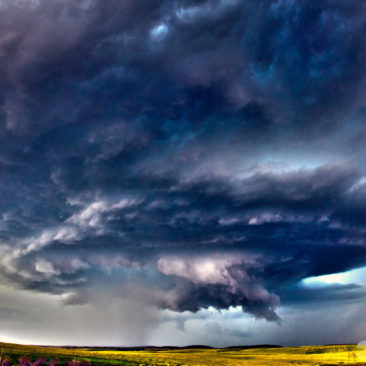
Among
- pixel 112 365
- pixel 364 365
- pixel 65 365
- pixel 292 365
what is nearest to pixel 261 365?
pixel 292 365

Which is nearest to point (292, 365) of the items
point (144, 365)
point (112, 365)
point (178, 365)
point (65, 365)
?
point (178, 365)

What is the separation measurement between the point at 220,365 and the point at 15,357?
275 feet

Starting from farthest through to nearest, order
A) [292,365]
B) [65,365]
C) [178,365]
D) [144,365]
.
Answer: [292,365]
[178,365]
[144,365]
[65,365]

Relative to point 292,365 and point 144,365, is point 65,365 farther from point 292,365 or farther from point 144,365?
point 292,365

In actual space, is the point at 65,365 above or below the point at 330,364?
above

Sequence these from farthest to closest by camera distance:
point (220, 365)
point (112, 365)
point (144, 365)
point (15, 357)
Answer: point (220, 365), point (144, 365), point (112, 365), point (15, 357)

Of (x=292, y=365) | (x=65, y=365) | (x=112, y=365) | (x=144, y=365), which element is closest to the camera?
(x=65, y=365)

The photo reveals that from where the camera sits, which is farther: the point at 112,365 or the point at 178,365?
the point at 178,365

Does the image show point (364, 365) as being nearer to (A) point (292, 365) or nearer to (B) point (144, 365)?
(A) point (292, 365)

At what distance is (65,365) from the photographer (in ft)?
272

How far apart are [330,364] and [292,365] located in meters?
19.3

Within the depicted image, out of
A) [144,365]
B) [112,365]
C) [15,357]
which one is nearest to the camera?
[15,357]

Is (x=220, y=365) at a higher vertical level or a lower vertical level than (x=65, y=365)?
lower

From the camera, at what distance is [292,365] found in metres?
152
